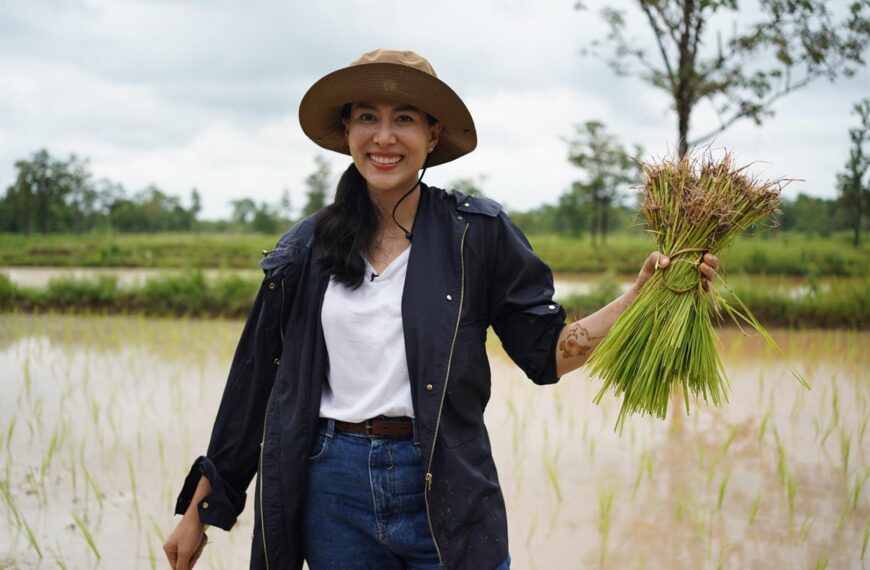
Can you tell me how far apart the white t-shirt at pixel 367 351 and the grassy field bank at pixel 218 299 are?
5.98 metres

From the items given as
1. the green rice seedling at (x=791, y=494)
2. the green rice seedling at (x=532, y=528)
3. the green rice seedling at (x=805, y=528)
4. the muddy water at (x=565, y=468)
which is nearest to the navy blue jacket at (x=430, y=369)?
the muddy water at (x=565, y=468)

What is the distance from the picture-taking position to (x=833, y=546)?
9.36 feet

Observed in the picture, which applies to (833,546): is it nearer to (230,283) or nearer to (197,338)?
(197,338)

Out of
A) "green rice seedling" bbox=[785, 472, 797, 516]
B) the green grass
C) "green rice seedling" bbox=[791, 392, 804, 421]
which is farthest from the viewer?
the green grass

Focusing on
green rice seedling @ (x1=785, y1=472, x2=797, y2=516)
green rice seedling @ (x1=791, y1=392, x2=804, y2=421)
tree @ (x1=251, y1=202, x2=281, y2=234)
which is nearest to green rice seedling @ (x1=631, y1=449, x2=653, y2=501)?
green rice seedling @ (x1=785, y1=472, x2=797, y2=516)

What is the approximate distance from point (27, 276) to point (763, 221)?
1204 cm

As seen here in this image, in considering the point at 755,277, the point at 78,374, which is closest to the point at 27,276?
the point at 78,374

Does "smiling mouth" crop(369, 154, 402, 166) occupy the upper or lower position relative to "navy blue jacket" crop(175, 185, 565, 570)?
upper

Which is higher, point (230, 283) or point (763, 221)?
point (763, 221)

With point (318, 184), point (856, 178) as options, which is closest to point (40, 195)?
point (318, 184)

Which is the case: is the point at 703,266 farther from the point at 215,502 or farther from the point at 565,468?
the point at 565,468

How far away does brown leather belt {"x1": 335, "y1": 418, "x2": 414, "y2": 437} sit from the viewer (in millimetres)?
1394

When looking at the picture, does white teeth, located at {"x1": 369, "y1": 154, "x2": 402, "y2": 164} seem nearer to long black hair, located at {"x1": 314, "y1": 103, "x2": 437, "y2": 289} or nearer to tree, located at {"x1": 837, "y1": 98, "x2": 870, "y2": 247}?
long black hair, located at {"x1": 314, "y1": 103, "x2": 437, "y2": 289}

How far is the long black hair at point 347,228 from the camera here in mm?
1452
